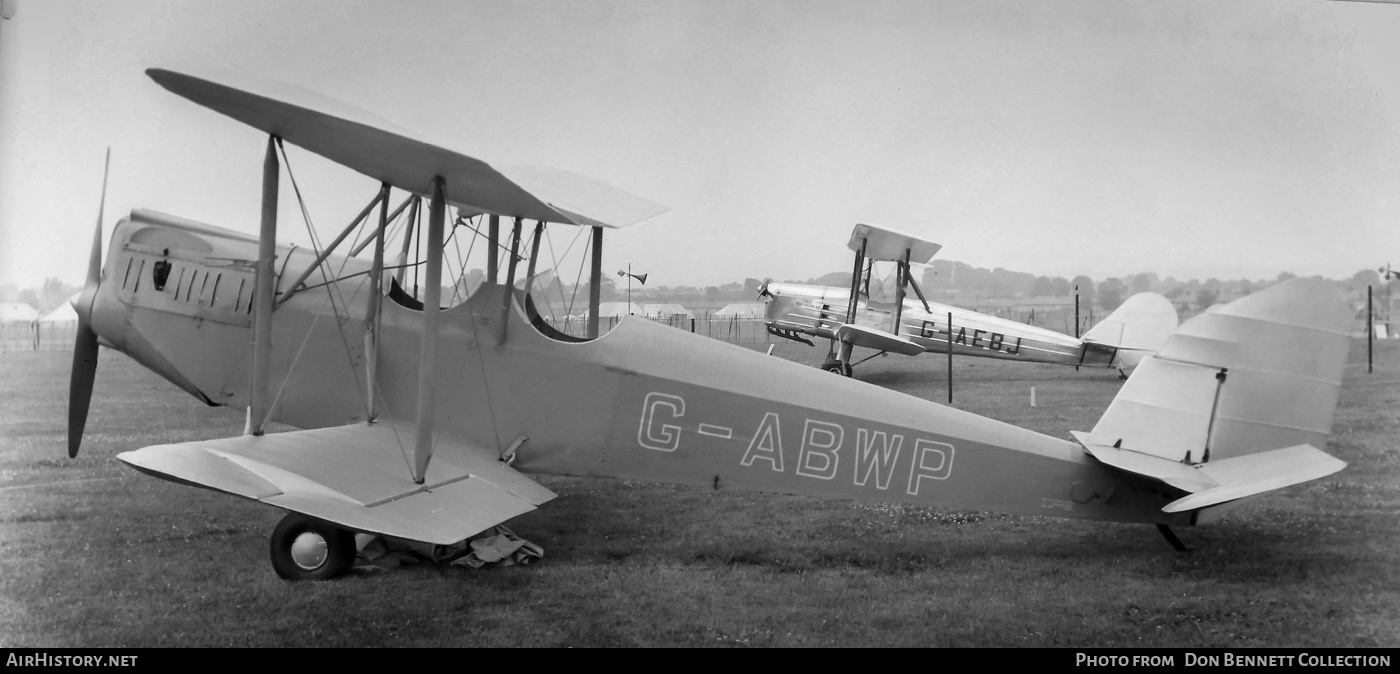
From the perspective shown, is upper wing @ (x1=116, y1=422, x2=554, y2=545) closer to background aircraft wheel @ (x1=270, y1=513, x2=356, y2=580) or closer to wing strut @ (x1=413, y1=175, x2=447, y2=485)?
wing strut @ (x1=413, y1=175, x2=447, y2=485)

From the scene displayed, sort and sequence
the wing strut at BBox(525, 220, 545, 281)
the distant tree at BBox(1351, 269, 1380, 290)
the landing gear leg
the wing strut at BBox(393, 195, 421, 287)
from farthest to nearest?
the distant tree at BBox(1351, 269, 1380, 290), the wing strut at BBox(525, 220, 545, 281), the wing strut at BBox(393, 195, 421, 287), the landing gear leg

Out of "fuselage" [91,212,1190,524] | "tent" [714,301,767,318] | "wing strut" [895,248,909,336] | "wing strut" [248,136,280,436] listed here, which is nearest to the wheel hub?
"wing strut" [248,136,280,436]

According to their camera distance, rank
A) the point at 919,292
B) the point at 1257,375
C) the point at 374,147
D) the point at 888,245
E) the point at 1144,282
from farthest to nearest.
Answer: the point at 919,292, the point at 888,245, the point at 1144,282, the point at 1257,375, the point at 374,147

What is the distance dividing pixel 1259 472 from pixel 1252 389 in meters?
0.34

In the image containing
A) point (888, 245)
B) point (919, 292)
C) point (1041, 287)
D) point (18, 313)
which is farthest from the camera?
point (919, 292)

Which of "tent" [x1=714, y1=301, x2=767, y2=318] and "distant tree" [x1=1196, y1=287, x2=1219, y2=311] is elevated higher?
"distant tree" [x1=1196, y1=287, x2=1219, y2=311]

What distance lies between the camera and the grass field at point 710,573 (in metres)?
3.15

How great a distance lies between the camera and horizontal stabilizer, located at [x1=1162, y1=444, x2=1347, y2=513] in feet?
9.87

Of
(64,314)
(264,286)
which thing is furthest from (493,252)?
(64,314)

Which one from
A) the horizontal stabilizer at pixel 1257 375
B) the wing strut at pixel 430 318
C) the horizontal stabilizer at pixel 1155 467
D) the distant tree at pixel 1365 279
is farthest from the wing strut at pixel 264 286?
the distant tree at pixel 1365 279

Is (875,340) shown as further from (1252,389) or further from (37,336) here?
(37,336)

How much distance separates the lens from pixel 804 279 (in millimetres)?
4742

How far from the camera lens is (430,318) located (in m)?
3.08

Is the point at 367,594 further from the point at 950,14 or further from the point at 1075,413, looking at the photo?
the point at 1075,413
